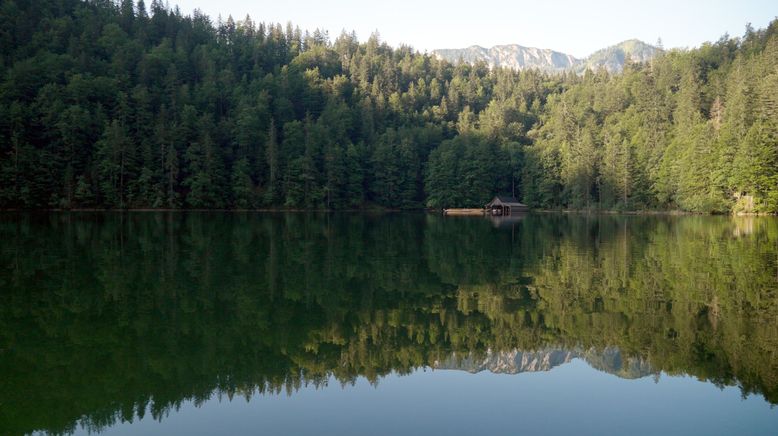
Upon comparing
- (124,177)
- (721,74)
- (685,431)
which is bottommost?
(685,431)

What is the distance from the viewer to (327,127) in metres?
106

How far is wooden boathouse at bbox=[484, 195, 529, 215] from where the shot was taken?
9594 centimetres

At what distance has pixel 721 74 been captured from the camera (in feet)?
355

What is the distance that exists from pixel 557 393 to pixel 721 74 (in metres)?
120

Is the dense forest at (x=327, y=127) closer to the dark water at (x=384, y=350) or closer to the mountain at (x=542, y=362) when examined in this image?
the dark water at (x=384, y=350)

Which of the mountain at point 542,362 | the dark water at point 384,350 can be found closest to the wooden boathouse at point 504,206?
the dark water at point 384,350

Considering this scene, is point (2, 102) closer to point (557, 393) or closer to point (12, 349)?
point (12, 349)

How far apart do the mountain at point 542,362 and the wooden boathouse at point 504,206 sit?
85.1 m

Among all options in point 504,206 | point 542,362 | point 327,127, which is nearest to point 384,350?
point 542,362

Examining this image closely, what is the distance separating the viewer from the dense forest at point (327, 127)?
7850cm

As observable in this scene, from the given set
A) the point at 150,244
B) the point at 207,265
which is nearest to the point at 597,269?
the point at 207,265

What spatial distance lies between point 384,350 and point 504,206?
87.9 meters

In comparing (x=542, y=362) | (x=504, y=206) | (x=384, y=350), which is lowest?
(x=542, y=362)

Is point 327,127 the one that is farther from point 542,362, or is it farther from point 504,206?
point 542,362
